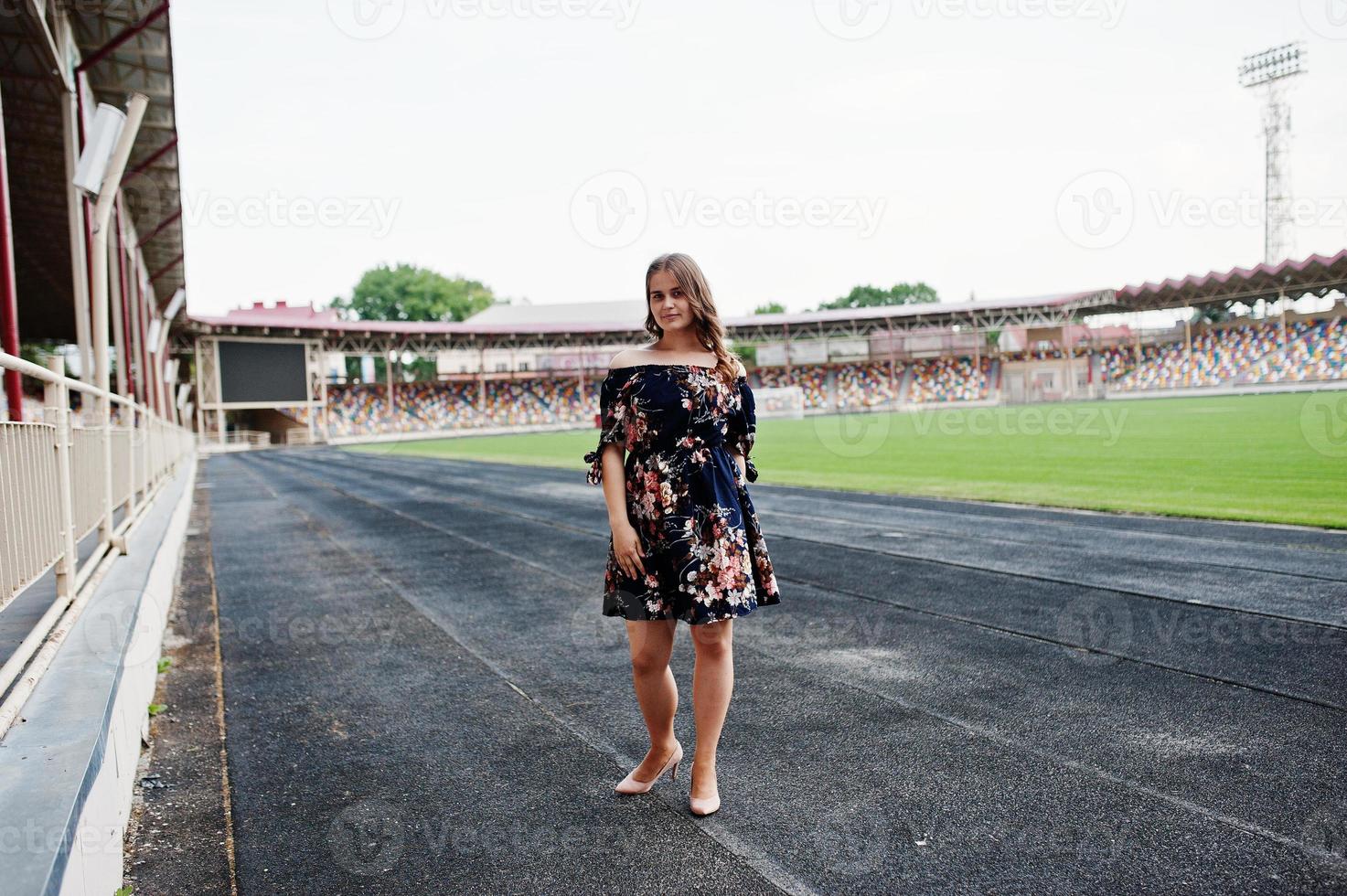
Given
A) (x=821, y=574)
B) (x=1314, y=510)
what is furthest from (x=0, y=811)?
(x=1314, y=510)

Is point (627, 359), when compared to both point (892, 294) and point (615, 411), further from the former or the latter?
point (892, 294)

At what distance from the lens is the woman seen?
2.92 meters

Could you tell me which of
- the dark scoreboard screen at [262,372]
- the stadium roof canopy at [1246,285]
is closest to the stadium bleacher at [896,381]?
the stadium roof canopy at [1246,285]

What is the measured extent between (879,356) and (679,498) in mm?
70861

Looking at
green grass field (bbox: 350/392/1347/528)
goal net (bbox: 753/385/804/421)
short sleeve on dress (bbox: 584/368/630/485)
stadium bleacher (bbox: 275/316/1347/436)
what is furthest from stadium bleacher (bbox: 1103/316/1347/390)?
short sleeve on dress (bbox: 584/368/630/485)

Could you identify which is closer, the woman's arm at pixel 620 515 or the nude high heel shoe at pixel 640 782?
the woman's arm at pixel 620 515

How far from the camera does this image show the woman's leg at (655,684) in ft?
9.92

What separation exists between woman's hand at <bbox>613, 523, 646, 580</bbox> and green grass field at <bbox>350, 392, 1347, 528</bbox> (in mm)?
8485

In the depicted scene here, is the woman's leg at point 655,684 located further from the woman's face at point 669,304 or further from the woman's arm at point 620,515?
the woman's face at point 669,304

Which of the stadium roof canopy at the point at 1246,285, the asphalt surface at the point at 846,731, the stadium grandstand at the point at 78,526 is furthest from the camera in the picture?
the stadium roof canopy at the point at 1246,285

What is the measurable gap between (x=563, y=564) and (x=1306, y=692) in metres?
5.70

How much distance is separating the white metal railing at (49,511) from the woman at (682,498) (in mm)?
1919

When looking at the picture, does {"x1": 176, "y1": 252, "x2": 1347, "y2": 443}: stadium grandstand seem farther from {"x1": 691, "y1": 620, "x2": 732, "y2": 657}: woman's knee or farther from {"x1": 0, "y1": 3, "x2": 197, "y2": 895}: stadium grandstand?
{"x1": 691, "y1": 620, "x2": 732, "y2": 657}: woman's knee

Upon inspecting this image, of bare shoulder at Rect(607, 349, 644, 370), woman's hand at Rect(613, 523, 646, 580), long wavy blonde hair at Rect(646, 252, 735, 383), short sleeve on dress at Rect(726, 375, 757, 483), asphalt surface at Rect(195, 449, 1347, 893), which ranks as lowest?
asphalt surface at Rect(195, 449, 1347, 893)
